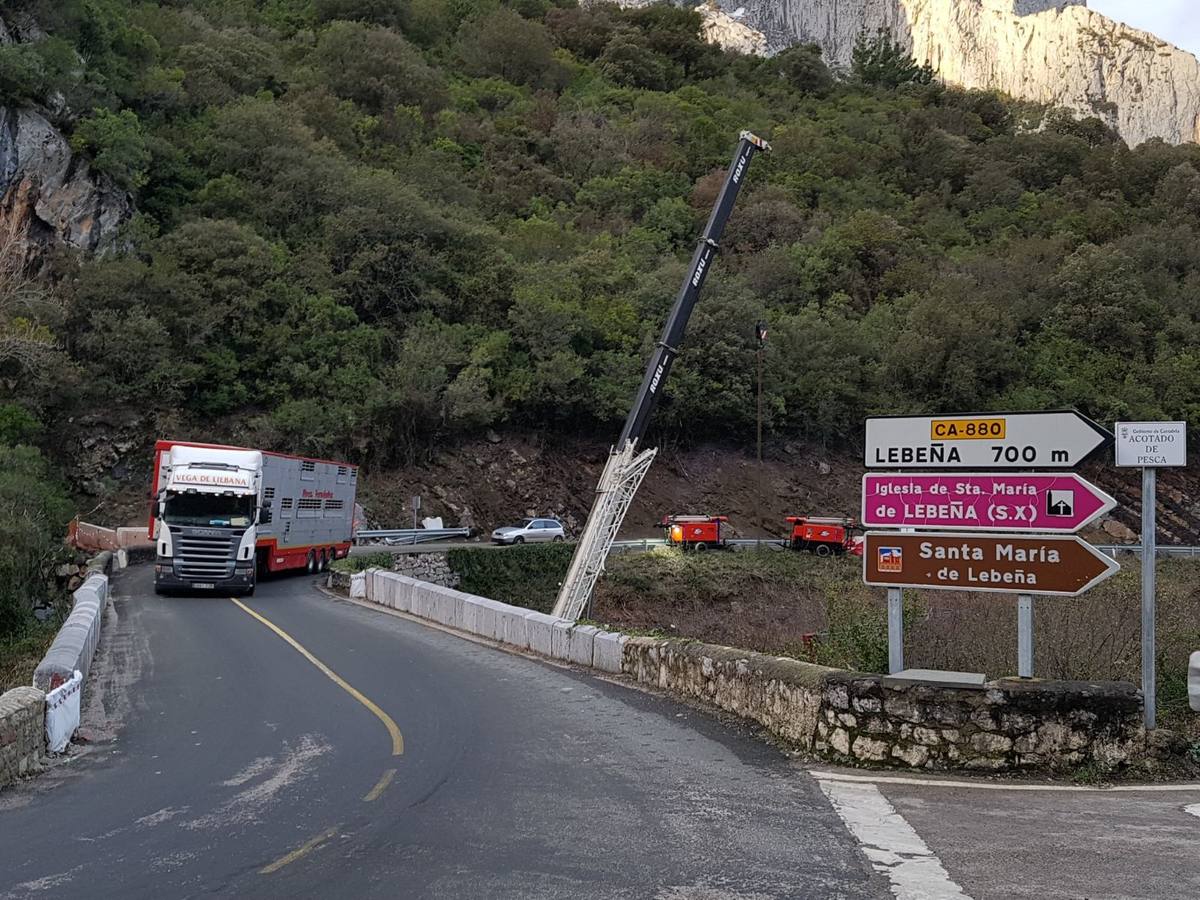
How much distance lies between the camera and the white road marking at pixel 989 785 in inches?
327

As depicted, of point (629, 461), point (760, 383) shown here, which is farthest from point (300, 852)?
point (760, 383)

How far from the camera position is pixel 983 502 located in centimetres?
962

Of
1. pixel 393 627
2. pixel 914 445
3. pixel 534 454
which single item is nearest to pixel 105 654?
pixel 393 627

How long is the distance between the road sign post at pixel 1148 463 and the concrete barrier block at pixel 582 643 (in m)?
8.34

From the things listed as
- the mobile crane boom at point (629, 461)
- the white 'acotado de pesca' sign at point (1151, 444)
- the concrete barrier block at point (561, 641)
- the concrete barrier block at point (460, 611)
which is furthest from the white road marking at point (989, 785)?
the mobile crane boom at point (629, 461)

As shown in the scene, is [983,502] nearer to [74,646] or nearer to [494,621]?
[74,646]

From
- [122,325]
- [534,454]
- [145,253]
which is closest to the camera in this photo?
[122,325]

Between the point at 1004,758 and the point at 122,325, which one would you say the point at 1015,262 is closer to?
the point at 122,325

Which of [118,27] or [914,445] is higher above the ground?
[118,27]

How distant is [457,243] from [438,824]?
53784mm

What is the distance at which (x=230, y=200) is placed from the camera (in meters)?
56.3

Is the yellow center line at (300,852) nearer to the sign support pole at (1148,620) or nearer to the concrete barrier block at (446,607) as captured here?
the sign support pole at (1148,620)

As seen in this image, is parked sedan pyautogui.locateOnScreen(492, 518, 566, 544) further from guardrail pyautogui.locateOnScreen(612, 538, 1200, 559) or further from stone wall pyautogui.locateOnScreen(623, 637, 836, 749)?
stone wall pyautogui.locateOnScreen(623, 637, 836, 749)

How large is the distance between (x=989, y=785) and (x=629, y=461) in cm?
2016
